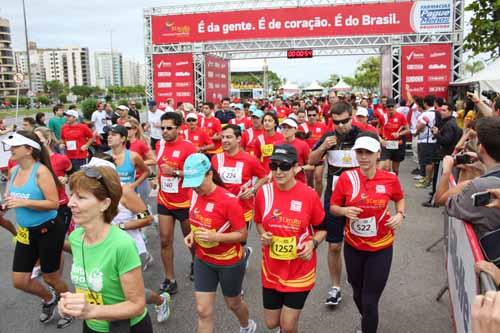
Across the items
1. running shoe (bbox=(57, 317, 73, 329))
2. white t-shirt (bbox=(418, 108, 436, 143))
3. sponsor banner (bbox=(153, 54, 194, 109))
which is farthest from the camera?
sponsor banner (bbox=(153, 54, 194, 109))

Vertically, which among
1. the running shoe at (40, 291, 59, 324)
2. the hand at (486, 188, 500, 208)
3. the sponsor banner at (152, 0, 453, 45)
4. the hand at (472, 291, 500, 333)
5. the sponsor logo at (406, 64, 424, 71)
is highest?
the sponsor banner at (152, 0, 453, 45)

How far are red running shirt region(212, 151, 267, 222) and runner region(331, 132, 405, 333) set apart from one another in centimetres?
148

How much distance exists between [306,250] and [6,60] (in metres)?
116

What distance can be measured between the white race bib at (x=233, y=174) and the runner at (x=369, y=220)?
1506mm

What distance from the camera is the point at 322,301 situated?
190 inches

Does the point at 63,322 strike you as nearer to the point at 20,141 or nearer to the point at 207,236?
the point at 20,141

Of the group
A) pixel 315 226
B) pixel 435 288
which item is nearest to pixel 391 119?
pixel 435 288

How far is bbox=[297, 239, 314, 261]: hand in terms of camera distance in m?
3.21

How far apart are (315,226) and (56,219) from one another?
2.60m

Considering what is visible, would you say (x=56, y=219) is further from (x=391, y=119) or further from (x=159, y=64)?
(x=159, y=64)

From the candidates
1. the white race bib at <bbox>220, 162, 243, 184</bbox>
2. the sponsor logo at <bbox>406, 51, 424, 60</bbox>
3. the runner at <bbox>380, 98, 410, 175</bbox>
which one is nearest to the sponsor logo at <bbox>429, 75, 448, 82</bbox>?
the sponsor logo at <bbox>406, 51, 424, 60</bbox>

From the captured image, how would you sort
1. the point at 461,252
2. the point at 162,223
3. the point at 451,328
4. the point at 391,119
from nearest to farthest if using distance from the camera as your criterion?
1. the point at 461,252
2. the point at 451,328
3. the point at 162,223
4. the point at 391,119

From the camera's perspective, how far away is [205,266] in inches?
144

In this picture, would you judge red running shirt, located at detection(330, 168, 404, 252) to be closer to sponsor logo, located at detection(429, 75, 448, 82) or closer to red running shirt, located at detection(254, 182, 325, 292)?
red running shirt, located at detection(254, 182, 325, 292)
